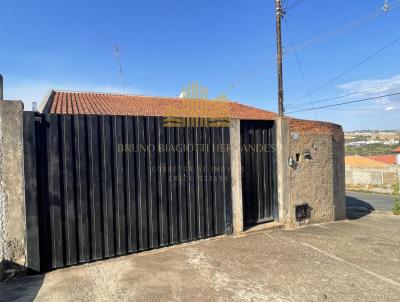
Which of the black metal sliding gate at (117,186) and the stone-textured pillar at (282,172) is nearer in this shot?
the black metal sliding gate at (117,186)

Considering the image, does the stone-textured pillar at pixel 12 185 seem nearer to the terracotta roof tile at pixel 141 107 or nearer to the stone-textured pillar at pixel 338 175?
the terracotta roof tile at pixel 141 107

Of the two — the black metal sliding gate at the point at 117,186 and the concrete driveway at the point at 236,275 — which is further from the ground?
the black metal sliding gate at the point at 117,186

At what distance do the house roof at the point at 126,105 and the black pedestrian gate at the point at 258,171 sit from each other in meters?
1.80

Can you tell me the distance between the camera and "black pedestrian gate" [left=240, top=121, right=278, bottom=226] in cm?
613

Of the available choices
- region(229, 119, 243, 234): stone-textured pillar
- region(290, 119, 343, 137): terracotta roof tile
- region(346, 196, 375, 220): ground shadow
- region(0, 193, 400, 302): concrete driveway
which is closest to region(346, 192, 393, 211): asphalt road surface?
region(346, 196, 375, 220): ground shadow

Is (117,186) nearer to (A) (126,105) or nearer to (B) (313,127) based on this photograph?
(B) (313,127)

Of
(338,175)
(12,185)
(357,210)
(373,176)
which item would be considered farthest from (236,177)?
(373,176)

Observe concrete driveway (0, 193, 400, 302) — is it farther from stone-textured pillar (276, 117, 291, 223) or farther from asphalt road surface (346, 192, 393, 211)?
asphalt road surface (346, 192, 393, 211)

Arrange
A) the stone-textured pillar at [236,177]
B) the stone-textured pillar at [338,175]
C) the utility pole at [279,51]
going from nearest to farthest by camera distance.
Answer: the stone-textured pillar at [236,177] < the stone-textured pillar at [338,175] < the utility pole at [279,51]

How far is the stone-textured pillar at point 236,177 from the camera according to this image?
5.81m

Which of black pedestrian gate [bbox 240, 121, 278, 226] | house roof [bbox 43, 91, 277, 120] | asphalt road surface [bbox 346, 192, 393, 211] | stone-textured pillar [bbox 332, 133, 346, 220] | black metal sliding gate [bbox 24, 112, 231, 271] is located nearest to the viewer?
black metal sliding gate [bbox 24, 112, 231, 271]

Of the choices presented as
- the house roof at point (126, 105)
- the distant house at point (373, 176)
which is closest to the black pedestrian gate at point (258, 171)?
the house roof at point (126, 105)

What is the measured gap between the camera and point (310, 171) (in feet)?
22.6

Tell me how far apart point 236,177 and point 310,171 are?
2263 millimetres
